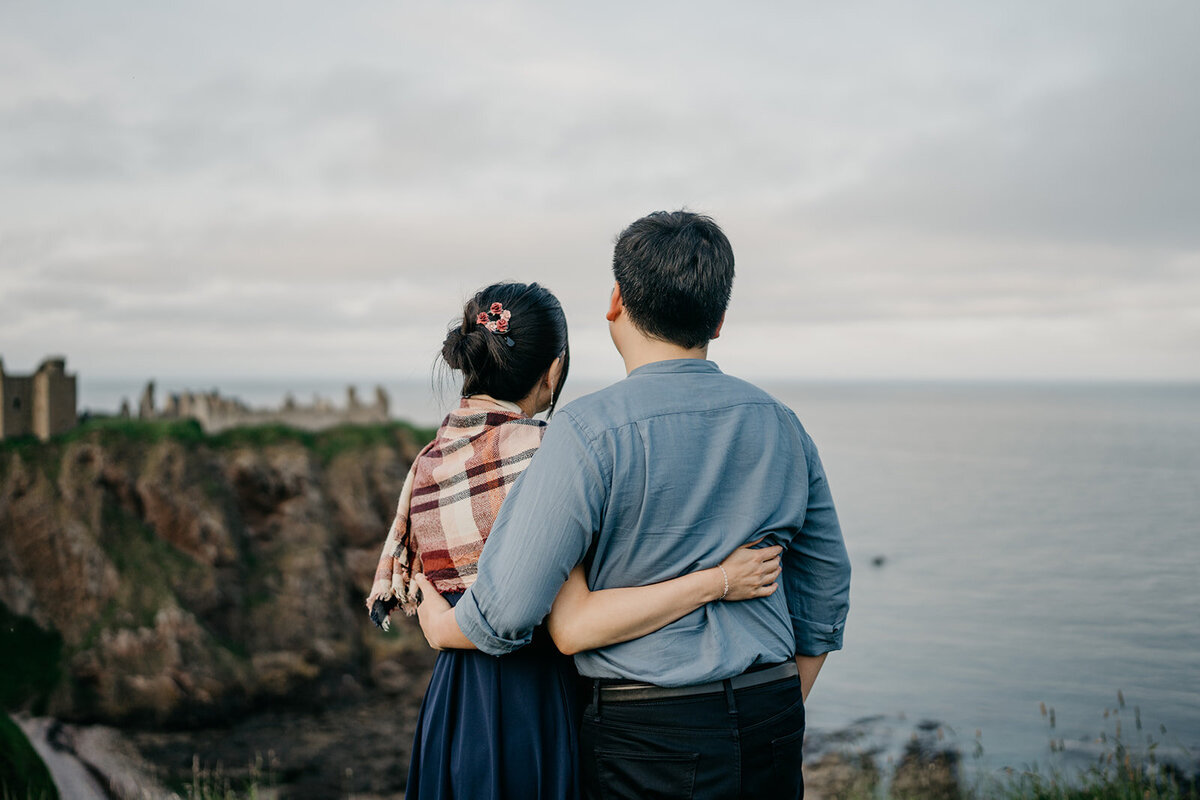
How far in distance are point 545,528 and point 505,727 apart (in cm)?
100

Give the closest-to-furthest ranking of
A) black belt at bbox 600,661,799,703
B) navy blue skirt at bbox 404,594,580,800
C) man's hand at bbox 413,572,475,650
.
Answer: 1. black belt at bbox 600,661,799,703
2. man's hand at bbox 413,572,475,650
3. navy blue skirt at bbox 404,594,580,800

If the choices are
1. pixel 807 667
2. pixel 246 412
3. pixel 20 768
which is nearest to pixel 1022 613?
pixel 246 412

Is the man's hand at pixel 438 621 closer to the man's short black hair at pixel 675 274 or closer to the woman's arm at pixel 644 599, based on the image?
the woman's arm at pixel 644 599

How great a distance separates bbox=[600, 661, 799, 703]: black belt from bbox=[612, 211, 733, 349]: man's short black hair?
1.06 metres

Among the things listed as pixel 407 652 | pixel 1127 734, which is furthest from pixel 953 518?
pixel 407 652

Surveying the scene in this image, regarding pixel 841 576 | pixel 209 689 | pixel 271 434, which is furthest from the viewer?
pixel 271 434

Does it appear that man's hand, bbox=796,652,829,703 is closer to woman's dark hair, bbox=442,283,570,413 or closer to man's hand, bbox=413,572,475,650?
man's hand, bbox=413,572,475,650

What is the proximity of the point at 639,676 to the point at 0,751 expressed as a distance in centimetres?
1436

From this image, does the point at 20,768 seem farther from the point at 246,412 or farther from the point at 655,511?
the point at 246,412

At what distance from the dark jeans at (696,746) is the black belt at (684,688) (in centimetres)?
2

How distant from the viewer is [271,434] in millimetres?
28359

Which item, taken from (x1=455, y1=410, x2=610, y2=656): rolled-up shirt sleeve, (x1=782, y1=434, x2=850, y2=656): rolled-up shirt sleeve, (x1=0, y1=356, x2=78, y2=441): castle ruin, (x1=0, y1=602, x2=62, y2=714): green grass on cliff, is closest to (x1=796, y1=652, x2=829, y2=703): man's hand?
(x1=782, y1=434, x2=850, y2=656): rolled-up shirt sleeve

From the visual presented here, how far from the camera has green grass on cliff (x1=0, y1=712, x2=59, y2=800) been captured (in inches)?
434

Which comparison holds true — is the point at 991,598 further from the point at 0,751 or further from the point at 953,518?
the point at 0,751
